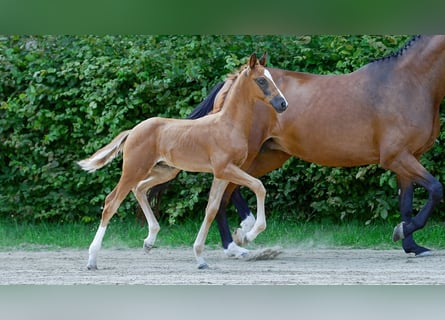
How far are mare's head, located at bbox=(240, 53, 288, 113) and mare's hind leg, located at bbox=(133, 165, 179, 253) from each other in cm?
124

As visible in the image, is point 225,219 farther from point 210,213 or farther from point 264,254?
point 210,213

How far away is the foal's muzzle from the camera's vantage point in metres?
5.96

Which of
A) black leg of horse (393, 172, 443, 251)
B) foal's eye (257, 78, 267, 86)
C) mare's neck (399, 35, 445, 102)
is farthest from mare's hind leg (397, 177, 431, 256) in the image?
foal's eye (257, 78, 267, 86)

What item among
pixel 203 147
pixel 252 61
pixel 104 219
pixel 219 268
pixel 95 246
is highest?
pixel 252 61

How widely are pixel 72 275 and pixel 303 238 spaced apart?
3460 millimetres

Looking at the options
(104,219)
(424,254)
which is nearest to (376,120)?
(424,254)

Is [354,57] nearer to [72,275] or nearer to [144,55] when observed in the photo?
[144,55]

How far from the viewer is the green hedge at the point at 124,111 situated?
8.91 m

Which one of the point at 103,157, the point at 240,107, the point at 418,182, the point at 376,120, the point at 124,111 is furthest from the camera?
the point at 124,111

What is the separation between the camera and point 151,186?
7.03m

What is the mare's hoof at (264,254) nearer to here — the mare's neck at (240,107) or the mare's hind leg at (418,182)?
the mare's hind leg at (418,182)

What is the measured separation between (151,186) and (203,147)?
899 mm

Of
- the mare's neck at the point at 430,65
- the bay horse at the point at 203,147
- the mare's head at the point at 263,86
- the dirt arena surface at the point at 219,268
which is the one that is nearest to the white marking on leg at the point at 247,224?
the dirt arena surface at the point at 219,268
